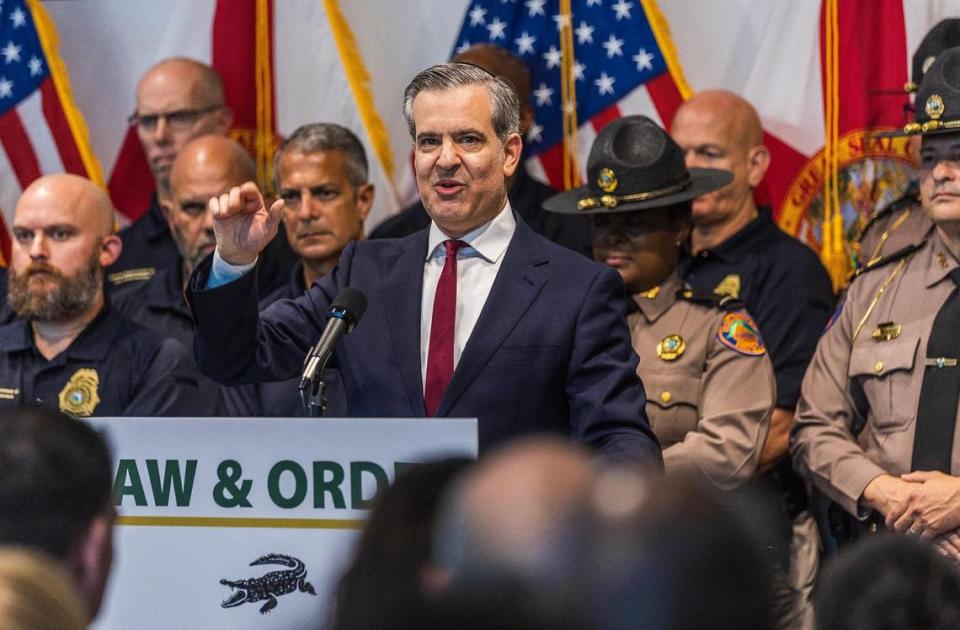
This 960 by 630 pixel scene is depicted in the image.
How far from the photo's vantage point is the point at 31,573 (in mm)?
1544

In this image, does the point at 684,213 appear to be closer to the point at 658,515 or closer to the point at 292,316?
the point at 292,316

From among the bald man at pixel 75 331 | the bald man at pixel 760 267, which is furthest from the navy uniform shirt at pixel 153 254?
the bald man at pixel 760 267

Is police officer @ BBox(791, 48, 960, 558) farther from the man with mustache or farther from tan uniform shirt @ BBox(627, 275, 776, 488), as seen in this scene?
the man with mustache

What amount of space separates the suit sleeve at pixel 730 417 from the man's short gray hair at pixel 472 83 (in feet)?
4.50

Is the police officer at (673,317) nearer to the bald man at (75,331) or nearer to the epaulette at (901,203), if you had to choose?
the epaulette at (901,203)

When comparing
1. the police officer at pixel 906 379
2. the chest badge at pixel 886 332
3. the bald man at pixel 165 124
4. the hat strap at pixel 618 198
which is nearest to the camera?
the police officer at pixel 906 379

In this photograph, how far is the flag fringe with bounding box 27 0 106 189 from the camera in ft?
24.7

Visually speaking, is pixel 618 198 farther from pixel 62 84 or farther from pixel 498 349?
pixel 62 84

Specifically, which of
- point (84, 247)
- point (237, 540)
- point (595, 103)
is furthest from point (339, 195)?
point (237, 540)

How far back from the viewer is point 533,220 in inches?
247

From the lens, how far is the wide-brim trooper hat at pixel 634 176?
541 centimetres

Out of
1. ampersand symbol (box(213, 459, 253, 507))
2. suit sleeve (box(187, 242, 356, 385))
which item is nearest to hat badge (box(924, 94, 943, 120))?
suit sleeve (box(187, 242, 356, 385))

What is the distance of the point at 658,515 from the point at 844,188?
Result: 519 cm

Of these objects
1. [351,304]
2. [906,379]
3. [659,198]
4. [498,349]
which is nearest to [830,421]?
[906,379]
